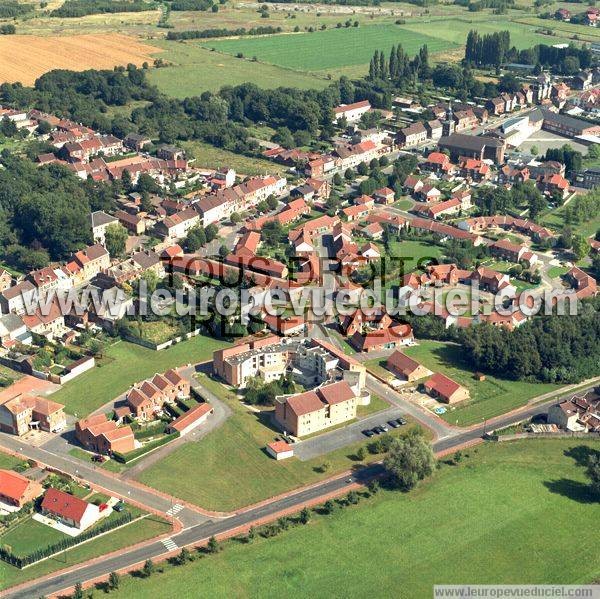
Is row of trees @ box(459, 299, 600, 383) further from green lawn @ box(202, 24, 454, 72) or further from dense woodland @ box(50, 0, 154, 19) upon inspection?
dense woodland @ box(50, 0, 154, 19)

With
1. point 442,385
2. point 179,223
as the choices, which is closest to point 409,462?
point 442,385

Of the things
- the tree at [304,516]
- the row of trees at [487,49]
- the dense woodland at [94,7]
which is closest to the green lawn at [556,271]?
the tree at [304,516]

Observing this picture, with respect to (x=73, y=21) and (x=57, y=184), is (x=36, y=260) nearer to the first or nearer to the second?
(x=57, y=184)

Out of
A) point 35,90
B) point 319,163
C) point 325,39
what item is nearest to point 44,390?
point 319,163

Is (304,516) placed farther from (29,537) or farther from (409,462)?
(29,537)

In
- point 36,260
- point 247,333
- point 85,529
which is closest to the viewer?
point 85,529
